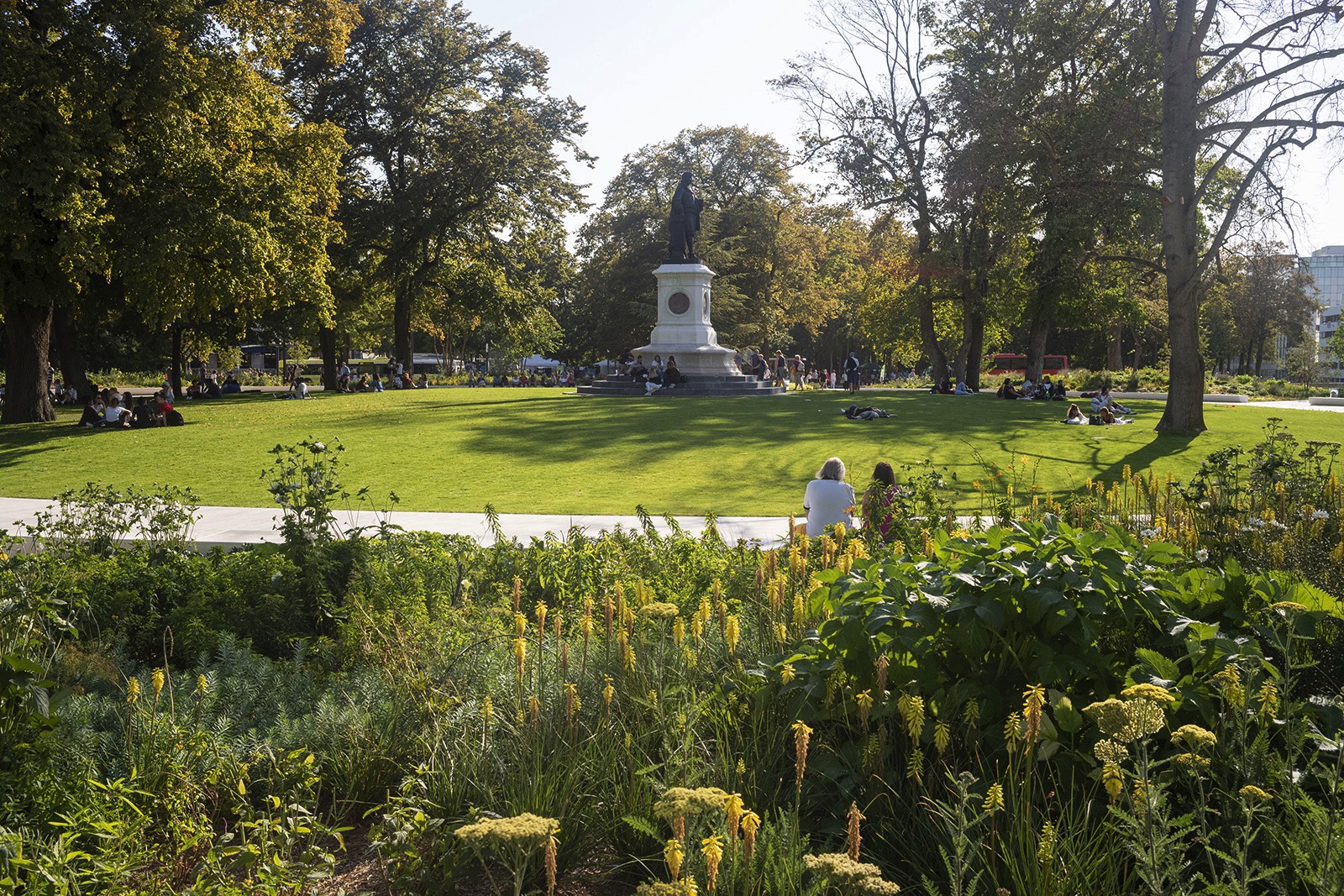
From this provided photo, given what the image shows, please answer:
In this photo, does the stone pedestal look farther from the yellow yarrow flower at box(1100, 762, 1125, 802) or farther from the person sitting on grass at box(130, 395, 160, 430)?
the yellow yarrow flower at box(1100, 762, 1125, 802)

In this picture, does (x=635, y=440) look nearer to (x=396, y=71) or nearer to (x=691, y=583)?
(x=691, y=583)

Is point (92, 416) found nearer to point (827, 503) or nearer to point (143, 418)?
point (143, 418)

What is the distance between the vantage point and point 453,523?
12.1m

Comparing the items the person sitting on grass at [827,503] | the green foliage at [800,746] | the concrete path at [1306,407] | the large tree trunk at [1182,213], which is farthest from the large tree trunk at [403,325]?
the green foliage at [800,746]

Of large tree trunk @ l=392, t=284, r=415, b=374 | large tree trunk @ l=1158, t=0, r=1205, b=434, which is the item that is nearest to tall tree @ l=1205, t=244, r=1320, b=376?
large tree trunk @ l=1158, t=0, r=1205, b=434

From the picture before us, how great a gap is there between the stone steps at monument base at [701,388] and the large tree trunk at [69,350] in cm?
1670

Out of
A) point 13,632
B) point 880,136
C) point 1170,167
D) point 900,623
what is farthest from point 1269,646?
point 880,136

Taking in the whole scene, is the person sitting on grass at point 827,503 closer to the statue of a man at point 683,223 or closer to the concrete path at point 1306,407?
the statue of a man at point 683,223

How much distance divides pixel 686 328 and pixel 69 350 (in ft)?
69.7

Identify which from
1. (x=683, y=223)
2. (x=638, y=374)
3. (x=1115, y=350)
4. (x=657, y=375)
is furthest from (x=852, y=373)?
(x=1115, y=350)

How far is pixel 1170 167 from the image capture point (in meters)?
22.2

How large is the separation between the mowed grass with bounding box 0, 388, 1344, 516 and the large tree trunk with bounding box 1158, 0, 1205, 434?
92 cm

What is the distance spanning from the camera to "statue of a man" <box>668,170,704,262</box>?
4000 cm

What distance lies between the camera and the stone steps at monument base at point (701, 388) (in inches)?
1389
